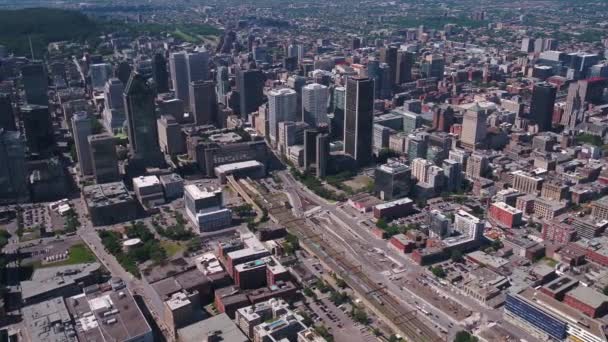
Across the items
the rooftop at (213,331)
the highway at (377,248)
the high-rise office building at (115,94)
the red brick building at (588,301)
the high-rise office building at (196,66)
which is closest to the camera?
the rooftop at (213,331)

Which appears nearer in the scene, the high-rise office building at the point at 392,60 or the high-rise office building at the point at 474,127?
the high-rise office building at the point at 474,127

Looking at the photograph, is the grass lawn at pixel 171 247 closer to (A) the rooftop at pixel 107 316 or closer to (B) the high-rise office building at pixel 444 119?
(A) the rooftop at pixel 107 316

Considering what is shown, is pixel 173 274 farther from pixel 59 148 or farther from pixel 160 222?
pixel 59 148

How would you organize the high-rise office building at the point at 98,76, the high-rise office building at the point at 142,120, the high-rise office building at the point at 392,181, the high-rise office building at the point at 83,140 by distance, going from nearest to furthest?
the high-rise office building at the point at 392,181
the high-rise office building at the point at 142,120
the high-rise office building at the point at 83,140
the high-rise office building at the point at 98,76

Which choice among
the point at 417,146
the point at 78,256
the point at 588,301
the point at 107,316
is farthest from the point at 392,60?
the point at 107,316

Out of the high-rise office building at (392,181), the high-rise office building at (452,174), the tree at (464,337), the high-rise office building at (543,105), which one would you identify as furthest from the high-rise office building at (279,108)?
the tree at (464,337)

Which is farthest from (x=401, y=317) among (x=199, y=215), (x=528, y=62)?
(x=528, y=62)

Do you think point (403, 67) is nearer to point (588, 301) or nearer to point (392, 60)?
point (392, 60)
